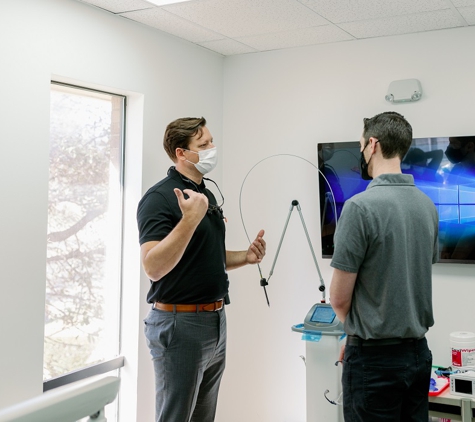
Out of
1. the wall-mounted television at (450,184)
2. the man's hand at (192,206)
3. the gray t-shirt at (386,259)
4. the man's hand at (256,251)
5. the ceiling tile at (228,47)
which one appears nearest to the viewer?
the gray t-shirt at (386,259)

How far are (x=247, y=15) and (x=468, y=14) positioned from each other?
1.11 m

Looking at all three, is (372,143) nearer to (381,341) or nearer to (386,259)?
(386,259)

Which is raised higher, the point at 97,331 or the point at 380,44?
the point at 380,44

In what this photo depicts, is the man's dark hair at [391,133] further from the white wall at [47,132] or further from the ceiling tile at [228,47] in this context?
the ceiling tile at [228,47]

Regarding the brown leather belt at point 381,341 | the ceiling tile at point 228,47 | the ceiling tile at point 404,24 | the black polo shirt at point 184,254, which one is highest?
the ceiling tile at point 228,47

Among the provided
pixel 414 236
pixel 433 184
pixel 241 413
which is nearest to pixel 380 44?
pixel 433 184

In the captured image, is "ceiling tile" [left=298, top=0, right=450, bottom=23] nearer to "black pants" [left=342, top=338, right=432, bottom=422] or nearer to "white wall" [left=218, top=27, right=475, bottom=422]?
"white wall" [left=218, top=27, right=475, bottom=422]

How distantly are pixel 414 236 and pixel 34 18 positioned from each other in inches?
71.8

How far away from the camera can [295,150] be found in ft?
12.3

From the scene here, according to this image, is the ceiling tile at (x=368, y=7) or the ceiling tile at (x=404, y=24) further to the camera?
the ceiling tile at (x=404, y=24)

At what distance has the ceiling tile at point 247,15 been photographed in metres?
2.90

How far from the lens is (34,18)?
261 centimetres

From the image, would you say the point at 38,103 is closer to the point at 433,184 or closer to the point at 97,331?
the point at 97,331

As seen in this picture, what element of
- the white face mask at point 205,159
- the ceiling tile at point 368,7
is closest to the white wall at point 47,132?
the white face mask at point 205,159
